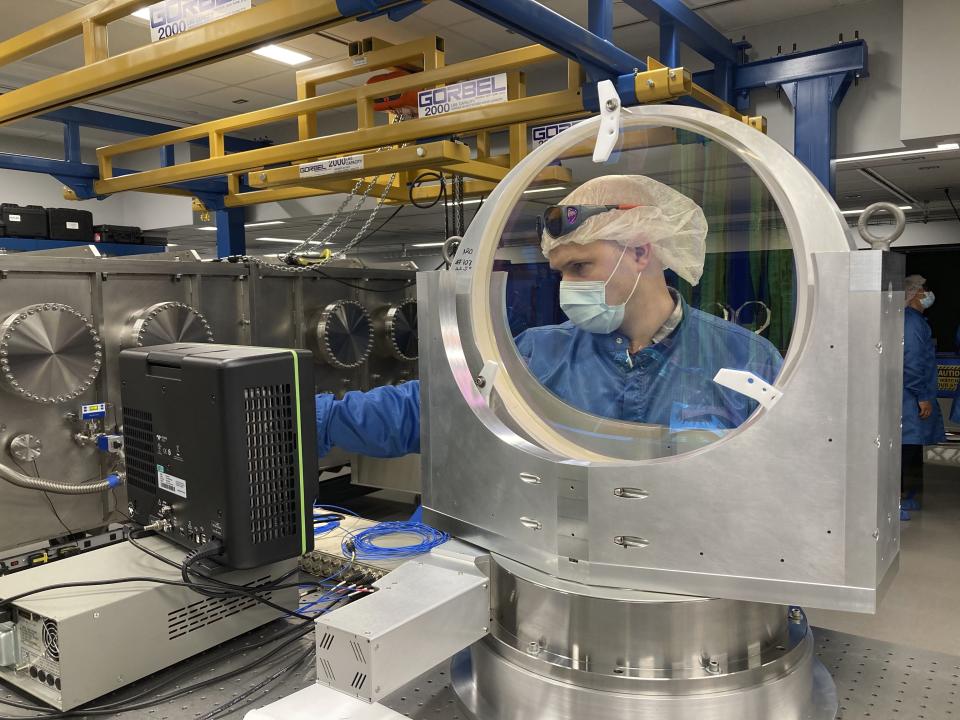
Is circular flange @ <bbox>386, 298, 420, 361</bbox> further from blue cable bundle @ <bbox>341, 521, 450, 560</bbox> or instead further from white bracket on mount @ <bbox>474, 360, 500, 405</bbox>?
white bracket on mount @ <bbox>474, 360, 500, 405</bbox>

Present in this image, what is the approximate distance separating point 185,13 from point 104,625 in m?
1.58

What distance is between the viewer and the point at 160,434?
138cm

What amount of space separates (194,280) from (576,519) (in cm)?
289

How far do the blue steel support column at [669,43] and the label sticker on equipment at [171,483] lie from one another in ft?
9.22

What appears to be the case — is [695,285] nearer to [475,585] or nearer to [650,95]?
[475,585]

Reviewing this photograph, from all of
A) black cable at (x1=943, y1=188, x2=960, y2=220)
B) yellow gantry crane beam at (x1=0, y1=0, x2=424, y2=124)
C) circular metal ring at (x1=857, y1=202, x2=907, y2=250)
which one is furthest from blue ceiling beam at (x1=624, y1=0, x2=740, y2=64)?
black cable at (x1=943, y1=188, x2=960, y2=220)

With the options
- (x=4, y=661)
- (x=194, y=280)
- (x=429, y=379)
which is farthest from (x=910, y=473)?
(x=4, y=661)

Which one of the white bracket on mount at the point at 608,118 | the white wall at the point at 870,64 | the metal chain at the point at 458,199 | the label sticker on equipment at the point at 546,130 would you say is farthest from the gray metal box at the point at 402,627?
the white wall at the point at 870,64

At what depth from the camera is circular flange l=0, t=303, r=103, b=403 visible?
105 inches

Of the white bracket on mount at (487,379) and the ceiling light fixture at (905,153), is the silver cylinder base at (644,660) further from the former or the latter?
the ceiling light fixture at (905,153)

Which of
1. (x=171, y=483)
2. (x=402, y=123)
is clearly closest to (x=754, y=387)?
(x=171, y=483)

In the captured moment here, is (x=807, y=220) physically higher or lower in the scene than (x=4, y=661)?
higher

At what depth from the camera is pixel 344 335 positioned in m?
4.19

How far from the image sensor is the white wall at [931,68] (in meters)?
3.60
